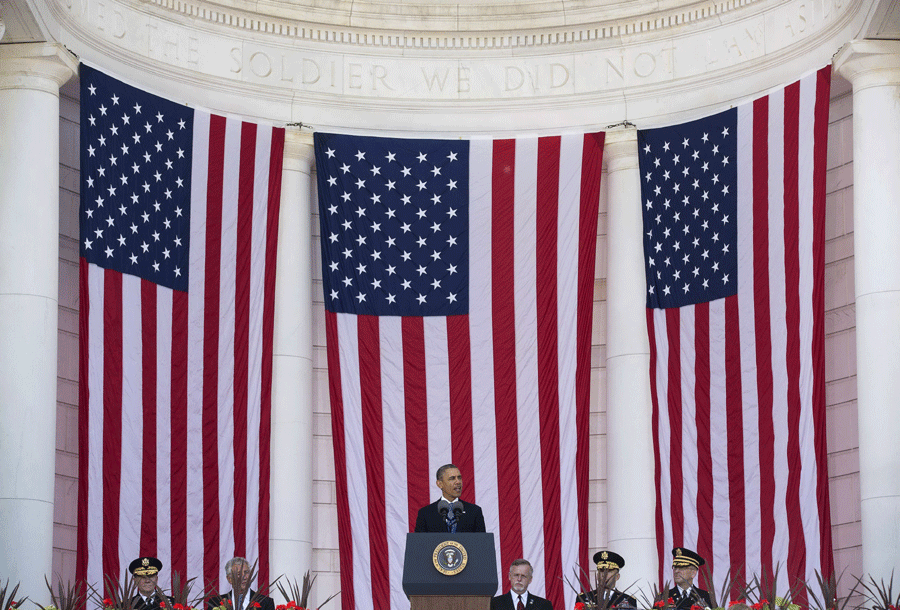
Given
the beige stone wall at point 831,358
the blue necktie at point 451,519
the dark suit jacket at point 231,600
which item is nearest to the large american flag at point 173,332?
the beige stone wall at point 831,358

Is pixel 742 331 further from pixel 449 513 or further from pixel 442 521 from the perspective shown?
pixel 442 521

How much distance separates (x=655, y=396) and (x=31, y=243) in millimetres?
9176

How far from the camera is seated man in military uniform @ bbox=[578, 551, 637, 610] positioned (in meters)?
11.3

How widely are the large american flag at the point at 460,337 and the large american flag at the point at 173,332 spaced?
122 cm

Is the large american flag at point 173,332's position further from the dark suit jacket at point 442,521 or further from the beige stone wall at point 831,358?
the dark suit jacket at point 442,521

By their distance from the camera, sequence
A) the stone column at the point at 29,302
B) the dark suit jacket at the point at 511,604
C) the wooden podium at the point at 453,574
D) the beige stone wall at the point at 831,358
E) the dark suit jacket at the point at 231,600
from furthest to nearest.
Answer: the beige stone wall at the point at 831,358 < the stone column at the point at 29,302 < the dark suit jacket at the point at 511,604 < the dark suit jacket at the point at 231,600 < the wooden podium at the point at 453,574

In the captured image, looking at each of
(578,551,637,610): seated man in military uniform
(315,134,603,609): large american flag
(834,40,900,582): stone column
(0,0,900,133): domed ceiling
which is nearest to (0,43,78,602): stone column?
(0,0,900,133): domed ceiling

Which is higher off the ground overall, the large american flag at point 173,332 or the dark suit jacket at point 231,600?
the large american flag at point 173,332

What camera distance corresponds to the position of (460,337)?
21375 millimetres

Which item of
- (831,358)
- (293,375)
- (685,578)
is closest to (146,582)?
(685,578)

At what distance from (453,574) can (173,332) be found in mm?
9986

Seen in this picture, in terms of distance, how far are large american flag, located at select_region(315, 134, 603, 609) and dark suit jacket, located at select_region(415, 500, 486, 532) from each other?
5923 mm

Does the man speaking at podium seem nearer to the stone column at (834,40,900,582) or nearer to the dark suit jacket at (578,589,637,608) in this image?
the dark suit jacket at (578,589,637,608)

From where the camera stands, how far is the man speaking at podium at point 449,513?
1400 cm
